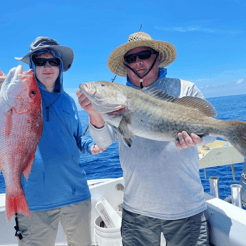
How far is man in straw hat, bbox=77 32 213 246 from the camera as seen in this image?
2.42m

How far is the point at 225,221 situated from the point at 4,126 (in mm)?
3165

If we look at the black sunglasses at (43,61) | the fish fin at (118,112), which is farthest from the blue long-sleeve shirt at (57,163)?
the fish fin at (118,112)

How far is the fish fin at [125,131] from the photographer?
2.26m

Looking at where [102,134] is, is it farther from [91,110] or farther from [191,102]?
[191,102]

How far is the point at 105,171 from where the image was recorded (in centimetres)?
1388

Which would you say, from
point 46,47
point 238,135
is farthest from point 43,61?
point 238,135

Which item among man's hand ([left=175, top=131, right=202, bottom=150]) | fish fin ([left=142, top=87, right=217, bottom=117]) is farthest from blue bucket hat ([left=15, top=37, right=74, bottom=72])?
man's hand ([left=175, top=131, right=202, bottom=150])

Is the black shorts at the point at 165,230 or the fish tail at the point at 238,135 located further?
the black shorts at the point at 165,230

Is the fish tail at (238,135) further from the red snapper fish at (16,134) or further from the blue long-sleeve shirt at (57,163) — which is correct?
the red snapper fish at (16,134)

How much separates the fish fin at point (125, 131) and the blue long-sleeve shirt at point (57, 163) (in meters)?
0.91

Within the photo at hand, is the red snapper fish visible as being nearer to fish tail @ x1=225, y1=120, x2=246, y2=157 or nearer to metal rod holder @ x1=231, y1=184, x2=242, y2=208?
fish tail @ x1=225, y1=120, x2=246, y2=157

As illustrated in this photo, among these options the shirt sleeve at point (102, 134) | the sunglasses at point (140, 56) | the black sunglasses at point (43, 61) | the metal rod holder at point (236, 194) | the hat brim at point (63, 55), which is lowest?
the metal rod holder at point (236, 194)

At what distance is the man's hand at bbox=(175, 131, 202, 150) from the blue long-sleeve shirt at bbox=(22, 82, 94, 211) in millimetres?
1391

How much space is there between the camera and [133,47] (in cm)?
290
